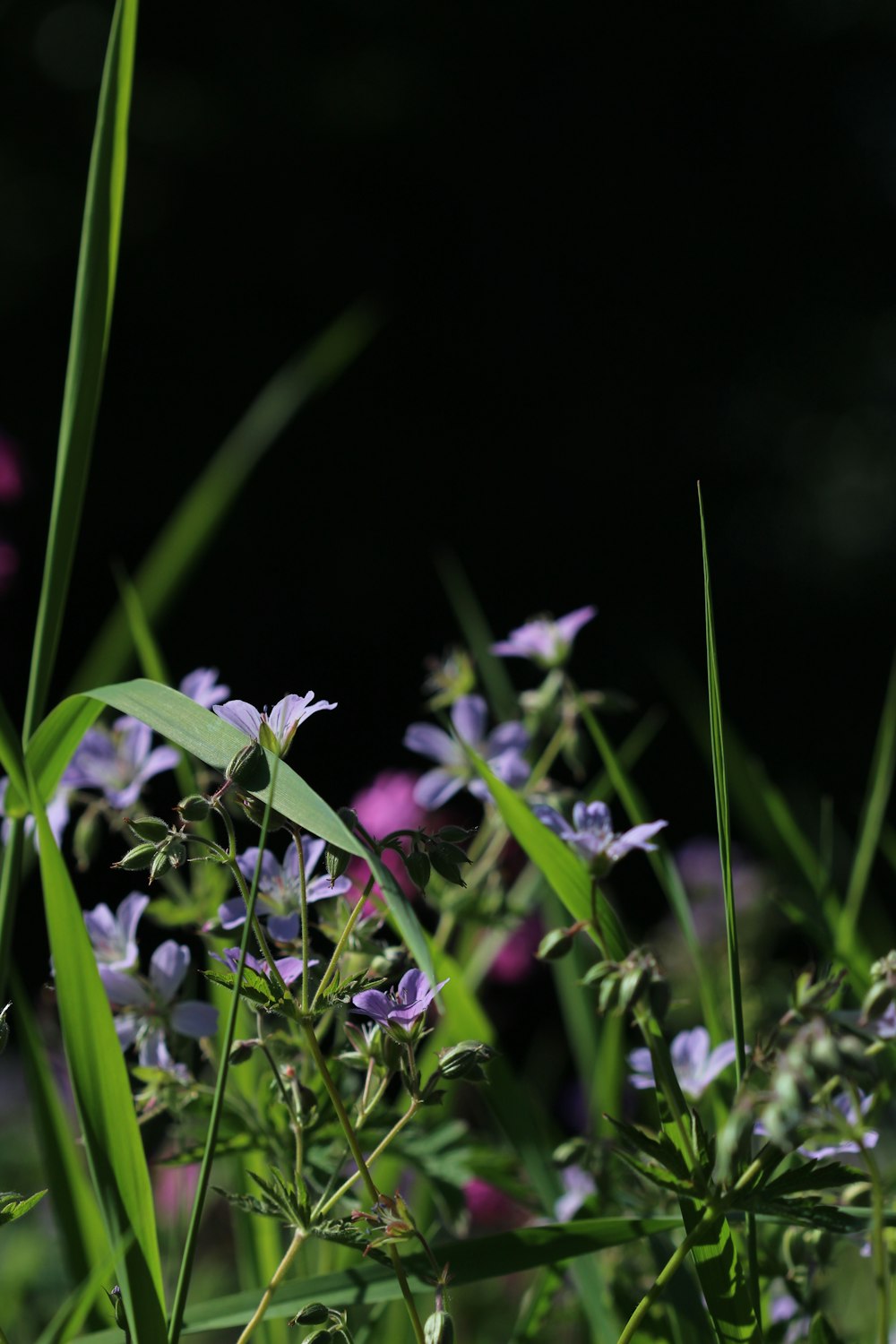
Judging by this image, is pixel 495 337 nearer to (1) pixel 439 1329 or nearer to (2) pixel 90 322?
(2) pixel 90 322

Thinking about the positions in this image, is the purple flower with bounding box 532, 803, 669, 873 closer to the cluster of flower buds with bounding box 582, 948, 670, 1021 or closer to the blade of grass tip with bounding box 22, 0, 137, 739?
the cluster of flower buds with bounding box 582, 948, 670, 1021

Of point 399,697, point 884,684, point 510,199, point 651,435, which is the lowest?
point 884,684

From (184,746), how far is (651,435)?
14.2ft

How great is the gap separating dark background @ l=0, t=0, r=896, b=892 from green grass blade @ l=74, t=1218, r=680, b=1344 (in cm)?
296

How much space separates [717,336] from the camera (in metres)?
4.73

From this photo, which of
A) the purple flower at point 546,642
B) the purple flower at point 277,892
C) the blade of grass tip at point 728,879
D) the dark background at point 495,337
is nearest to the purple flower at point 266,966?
the purple flower at point 277,892

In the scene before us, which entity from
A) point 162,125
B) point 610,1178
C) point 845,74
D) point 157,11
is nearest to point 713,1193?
point 610,1178

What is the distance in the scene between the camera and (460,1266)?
1.49ft

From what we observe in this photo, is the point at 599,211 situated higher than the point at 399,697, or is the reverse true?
the point at 599,211

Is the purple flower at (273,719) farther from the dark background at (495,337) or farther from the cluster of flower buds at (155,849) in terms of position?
the dark background at (495,337)

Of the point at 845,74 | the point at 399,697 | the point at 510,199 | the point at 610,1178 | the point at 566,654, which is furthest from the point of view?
the point at 845,74

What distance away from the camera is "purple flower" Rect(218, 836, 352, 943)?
484mm

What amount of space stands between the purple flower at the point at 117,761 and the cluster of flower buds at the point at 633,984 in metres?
0.31

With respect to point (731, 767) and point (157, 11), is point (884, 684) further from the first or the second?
point (731, 767)
